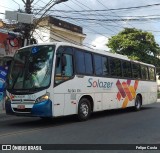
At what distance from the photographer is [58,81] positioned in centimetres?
1284

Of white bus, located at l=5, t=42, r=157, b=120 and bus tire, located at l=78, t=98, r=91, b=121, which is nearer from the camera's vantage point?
white bus, located at l=5, t=42, r=157, b=120

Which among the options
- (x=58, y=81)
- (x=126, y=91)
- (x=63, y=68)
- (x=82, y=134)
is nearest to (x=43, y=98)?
(x=58, y=81)

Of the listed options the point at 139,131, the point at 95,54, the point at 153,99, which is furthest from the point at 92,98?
the point at 153,99

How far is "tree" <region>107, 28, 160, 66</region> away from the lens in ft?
142

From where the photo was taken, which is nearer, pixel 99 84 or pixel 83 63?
pixel 83 63

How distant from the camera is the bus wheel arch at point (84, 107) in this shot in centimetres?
1410

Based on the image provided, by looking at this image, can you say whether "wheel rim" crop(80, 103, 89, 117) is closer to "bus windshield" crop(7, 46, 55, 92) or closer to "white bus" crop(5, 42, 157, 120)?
"white bus" crop(5, 42, 157, 120)

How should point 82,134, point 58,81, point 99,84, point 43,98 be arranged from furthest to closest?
point 99,84, point 58,81, point 43,98, point 82,134

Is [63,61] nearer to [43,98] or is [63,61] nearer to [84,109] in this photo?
[43,98]

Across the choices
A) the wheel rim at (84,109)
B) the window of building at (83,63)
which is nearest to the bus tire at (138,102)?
the window of building at (83,63)

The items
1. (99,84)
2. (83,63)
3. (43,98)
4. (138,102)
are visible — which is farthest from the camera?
(138,102)

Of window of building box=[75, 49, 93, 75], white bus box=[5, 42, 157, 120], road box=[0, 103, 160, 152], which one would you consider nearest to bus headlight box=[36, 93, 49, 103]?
white bus box=[5, 42, 157, 120]

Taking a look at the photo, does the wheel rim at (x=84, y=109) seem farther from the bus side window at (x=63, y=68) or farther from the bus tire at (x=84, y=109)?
the bus side window at (x=63, y=68)

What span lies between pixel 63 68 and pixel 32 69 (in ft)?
3.74
